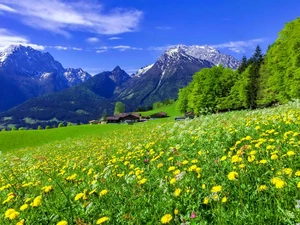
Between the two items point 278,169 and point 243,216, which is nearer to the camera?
point 243,216

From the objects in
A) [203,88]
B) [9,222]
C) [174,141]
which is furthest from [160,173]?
[203,88]

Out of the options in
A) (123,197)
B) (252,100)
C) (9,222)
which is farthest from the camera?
(252,100)

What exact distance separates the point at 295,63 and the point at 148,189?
127 ft

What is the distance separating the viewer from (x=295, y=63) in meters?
36.7

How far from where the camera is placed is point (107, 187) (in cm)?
493

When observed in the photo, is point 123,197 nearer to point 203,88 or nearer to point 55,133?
point 55,133

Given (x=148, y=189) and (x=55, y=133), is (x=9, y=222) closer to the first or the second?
(x=148, y=189)

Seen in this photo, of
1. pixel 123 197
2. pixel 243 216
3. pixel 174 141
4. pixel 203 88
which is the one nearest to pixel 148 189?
pixel 123 197

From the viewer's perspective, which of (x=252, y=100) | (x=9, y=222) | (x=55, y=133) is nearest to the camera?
(x=9, y=222)

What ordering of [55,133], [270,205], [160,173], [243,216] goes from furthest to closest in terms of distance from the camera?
[55,133] < [160,173] < [270,205] < [243,216]

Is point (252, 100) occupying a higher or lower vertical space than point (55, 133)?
higher

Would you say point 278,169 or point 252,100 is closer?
point 278,169

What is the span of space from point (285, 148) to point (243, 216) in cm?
241

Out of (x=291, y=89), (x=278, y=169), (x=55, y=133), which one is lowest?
(x=55, y=133)
